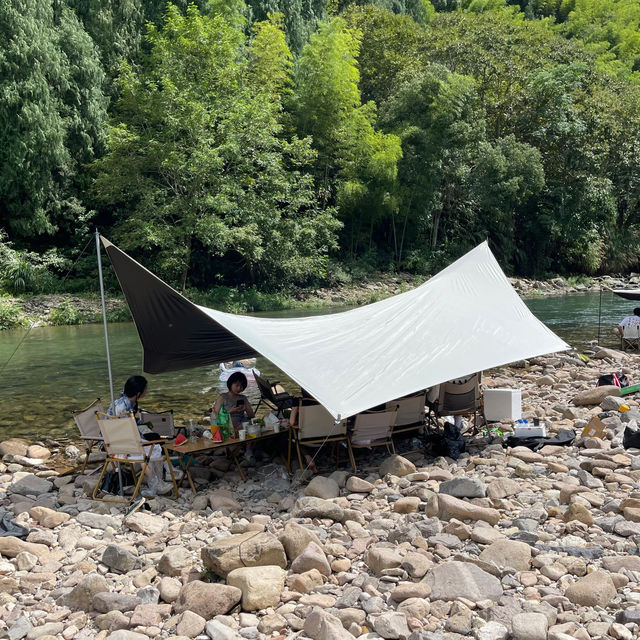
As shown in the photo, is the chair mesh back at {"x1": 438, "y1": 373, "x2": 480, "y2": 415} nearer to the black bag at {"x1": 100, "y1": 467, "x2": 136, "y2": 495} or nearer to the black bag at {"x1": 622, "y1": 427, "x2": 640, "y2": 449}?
the black bag at {"x1": 622, "y1": 427, "x2": 640, "y2": 449}

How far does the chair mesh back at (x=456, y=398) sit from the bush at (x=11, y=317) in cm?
1811

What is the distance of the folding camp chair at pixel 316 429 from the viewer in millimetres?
6566

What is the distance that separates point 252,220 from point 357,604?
75.4 ft

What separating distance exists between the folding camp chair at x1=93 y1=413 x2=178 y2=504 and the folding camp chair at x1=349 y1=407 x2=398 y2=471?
1804 mm

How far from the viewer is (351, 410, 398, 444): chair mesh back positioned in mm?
6715

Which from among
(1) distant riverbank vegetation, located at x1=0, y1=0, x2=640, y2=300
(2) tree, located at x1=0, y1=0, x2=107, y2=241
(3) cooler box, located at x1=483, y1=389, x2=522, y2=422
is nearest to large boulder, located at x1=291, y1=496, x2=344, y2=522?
(3) cooler box, located at x1=483, y1=389, x2=522, y2=422

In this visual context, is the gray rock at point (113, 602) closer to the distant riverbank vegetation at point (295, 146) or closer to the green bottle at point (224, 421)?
the green bottle at point (224, 421)

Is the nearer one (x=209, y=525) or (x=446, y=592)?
(x=446, y=592)

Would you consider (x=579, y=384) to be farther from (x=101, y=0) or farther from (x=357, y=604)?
(x=101, y=0)

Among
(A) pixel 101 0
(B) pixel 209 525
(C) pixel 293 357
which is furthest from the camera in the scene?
(A) pixel 101 0

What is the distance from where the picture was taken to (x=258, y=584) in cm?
417

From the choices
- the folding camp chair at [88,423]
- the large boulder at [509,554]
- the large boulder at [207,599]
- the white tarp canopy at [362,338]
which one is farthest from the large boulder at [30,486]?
the large boulder at [509,554]

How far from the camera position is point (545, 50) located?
38938mm

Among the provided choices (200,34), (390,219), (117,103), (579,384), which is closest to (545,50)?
(390,219)
